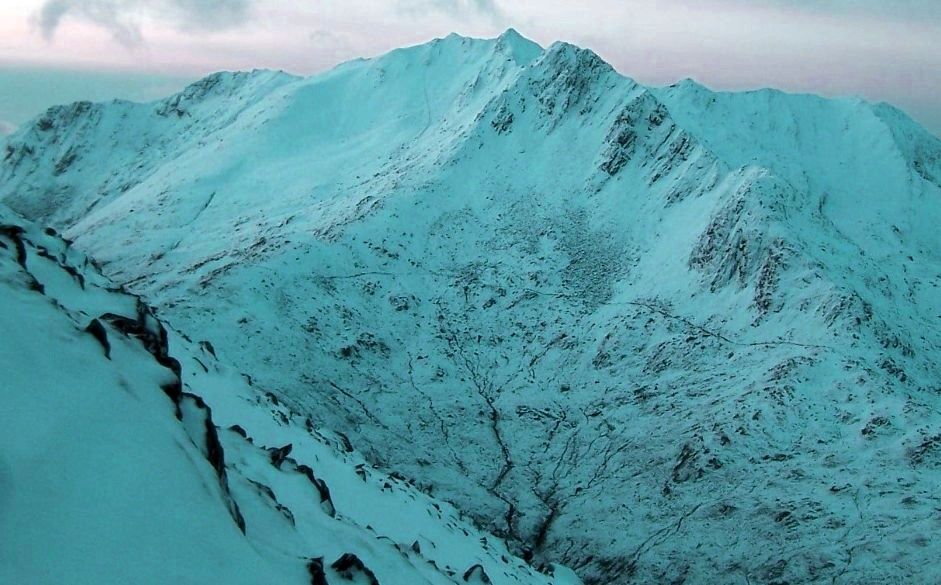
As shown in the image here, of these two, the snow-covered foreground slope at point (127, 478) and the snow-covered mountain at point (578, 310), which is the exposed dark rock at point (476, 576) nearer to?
the snow-covered foreground slope at point (127, 478)

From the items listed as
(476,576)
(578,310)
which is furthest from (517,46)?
(476,576)

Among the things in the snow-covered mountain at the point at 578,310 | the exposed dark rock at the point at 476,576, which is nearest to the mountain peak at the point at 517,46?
the snow-covered mountain at the point at 578,310

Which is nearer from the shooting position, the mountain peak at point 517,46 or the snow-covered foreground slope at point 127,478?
the snow-covered foreground slope at point 127,478

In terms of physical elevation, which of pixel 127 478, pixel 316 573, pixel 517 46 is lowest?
pixel 316 573

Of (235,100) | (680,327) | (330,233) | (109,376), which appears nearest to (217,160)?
(235,100)

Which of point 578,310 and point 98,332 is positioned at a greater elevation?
point 578,310

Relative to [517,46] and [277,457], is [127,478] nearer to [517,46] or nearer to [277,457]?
[277,457]
